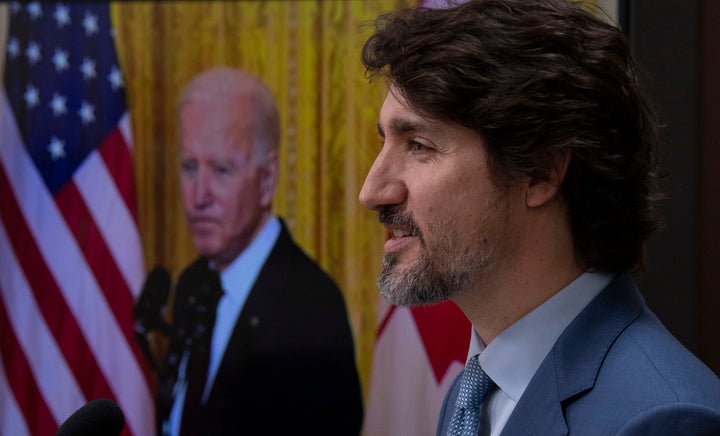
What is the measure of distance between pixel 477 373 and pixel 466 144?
0.38 metres

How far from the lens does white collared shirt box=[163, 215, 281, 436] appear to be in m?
3.16

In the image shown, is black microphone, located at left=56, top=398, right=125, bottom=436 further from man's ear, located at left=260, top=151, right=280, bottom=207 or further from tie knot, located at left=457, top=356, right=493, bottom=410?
man's ear, located at left=260, top=151, right=280, bottom=207

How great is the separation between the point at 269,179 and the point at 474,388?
1.73 metres

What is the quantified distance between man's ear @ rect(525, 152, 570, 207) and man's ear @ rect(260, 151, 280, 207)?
1696 millimetres

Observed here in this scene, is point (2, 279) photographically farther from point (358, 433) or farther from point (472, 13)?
point (472, 13)

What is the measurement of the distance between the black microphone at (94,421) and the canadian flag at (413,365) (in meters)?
1.77

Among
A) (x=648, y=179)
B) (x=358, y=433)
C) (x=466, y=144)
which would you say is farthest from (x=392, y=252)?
(x=358, y=433)

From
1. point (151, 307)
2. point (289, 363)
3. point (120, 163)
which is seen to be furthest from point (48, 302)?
point (289, 363)

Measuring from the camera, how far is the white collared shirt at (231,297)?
3.16 m

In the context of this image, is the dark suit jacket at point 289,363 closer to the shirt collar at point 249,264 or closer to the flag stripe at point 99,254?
the shirt collar at point 249,264

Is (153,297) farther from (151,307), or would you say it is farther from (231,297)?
(231,297)

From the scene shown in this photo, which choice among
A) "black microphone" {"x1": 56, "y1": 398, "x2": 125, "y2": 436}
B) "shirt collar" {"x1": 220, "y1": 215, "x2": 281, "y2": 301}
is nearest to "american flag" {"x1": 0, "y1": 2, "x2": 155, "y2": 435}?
"shirt collar" {"x1": 220, "y1": 215, "x2": 281, "y2": 301}

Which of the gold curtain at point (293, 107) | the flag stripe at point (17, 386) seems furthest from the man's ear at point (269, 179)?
the flag stripe at point (17, 386)

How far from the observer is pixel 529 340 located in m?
1.49
